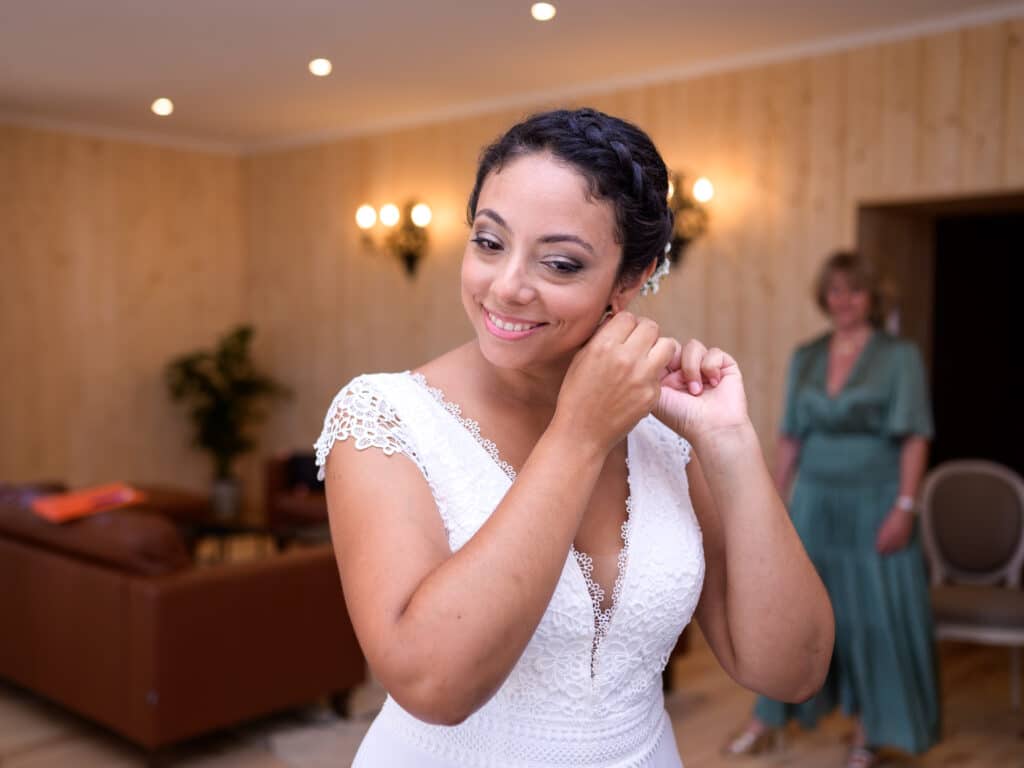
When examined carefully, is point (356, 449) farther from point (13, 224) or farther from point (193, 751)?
point (13, 224)

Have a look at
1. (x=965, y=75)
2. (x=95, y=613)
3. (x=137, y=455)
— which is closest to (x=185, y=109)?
(x=137, y=455)

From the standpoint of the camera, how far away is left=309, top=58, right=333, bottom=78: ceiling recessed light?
524 centimetres

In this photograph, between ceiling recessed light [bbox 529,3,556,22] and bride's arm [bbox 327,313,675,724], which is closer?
bride's arm [bbox 327,313,675,724]

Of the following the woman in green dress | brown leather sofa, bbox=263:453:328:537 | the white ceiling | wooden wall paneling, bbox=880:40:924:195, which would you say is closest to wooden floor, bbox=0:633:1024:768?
the woman in green dress

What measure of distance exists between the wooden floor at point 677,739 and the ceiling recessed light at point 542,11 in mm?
2969

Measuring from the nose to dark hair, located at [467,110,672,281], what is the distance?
111 millimetres

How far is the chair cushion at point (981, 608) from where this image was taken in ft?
12.1

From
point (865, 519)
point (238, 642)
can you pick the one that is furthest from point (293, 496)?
point (865, 519)

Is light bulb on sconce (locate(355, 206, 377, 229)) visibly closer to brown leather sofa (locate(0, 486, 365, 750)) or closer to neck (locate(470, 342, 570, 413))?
brown leather sofa (locate(0, 486, 365, 750))

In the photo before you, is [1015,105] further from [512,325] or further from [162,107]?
[162,107]

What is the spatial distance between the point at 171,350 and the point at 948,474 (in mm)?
5664

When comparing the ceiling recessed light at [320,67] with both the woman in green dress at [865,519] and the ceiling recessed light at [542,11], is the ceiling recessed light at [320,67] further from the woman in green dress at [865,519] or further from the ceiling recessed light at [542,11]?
the woman in green dress at [865,519]

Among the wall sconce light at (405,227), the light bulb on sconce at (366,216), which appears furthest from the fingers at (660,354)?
the light bulb on sconce at (366,216)

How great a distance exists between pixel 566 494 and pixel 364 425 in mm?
244
